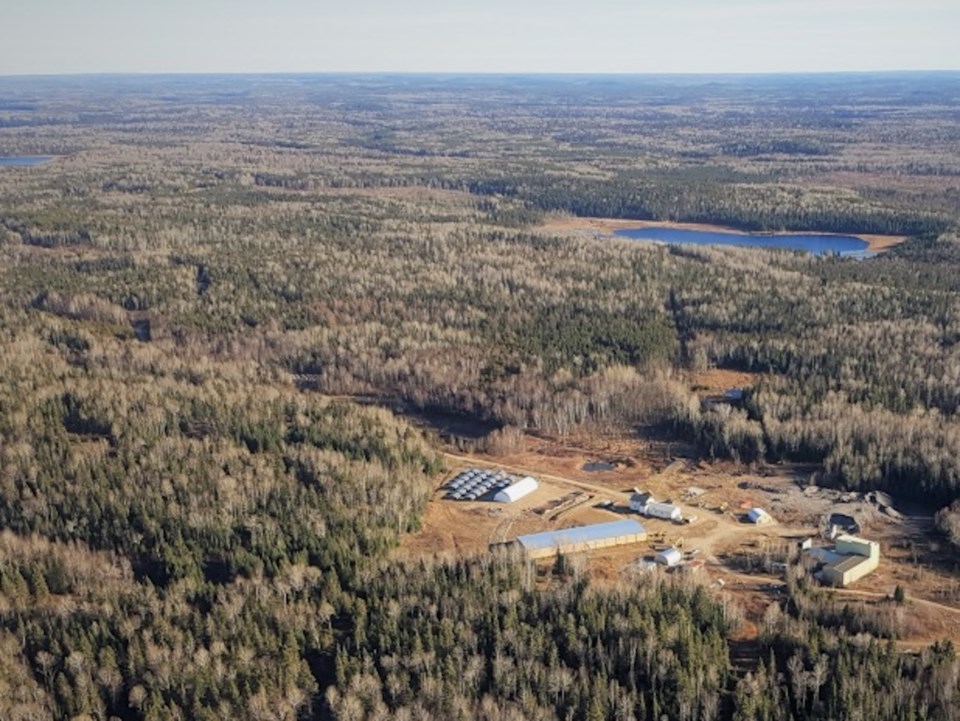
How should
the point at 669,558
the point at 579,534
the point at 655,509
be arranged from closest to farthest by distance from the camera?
1. the point at 669,558
2. the point at 579,534
3. the point at 655,509

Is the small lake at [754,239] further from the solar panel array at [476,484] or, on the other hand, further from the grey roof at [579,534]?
the grey roof at [579,534]

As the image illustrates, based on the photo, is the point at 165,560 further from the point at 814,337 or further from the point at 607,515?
the point at 814,337

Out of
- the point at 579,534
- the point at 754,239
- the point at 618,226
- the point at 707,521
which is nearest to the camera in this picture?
the point at 579,534

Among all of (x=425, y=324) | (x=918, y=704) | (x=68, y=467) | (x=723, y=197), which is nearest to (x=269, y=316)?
(x=425, y=324)

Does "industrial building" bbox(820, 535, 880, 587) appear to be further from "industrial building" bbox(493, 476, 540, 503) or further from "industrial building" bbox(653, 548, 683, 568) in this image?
"industrial building" bbox(493, 476, 540, 503)

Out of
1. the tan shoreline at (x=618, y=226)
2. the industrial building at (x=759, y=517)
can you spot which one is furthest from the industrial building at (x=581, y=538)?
the tan shoreline at (x=618, y=226)

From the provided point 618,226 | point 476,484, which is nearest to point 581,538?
point 476,484

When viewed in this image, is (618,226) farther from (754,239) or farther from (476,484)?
(476,484)
